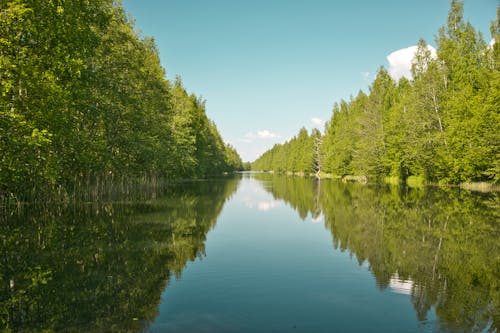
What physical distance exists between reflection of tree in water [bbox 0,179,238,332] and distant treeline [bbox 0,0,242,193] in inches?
120

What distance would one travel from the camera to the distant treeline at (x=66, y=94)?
50.7ft

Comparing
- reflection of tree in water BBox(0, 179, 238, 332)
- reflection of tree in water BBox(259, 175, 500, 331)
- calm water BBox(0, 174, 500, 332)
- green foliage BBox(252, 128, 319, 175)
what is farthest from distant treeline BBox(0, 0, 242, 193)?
green foliage BBox(252, 128, 319, 175)

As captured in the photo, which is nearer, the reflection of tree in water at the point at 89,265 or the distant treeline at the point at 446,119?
the reflection of tree in water at the point at 89,265

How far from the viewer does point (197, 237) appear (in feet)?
53.6

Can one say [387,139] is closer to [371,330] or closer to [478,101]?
[478,101]

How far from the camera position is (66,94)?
17.0 meters

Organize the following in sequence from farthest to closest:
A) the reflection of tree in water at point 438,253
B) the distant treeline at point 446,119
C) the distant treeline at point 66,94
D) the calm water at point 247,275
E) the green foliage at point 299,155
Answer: the green foliage at point 299,155 → the distant treeline at point 446,119 → the distant treeline at point 66,94 → the reflection of tree in water at point 438,253 → the calm water at point 247,275

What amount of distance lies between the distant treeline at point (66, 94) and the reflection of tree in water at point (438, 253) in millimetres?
14400

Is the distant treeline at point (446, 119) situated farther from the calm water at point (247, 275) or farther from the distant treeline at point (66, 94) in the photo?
the distant treeline at point (66, 94)

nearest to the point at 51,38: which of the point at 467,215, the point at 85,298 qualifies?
the point at 85,298

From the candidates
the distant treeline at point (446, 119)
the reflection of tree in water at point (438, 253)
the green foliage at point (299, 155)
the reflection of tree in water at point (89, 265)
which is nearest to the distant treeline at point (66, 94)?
the reflection of tree in water at point (89, 265)

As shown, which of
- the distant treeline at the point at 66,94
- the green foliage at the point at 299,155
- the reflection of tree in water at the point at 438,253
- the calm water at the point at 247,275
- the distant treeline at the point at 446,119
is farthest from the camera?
the green foliage at the point at 299,155

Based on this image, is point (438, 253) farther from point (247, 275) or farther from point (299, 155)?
point (299, 155)

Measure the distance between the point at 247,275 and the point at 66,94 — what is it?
42.7 feet
